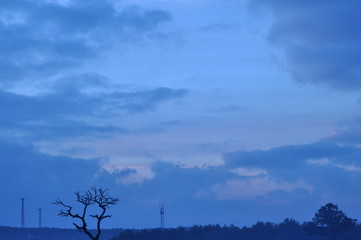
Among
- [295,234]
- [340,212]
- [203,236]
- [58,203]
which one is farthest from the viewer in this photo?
[203,236]

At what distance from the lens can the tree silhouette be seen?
11506 centimetres

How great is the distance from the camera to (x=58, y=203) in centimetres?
5228

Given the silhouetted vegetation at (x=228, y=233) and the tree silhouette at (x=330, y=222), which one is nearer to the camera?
the tree silhouette at (x=330, y=222)

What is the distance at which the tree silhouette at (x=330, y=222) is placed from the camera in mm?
115062

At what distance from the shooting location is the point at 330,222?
115625 millimetres

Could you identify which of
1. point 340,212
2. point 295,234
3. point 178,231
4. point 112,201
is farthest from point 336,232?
point 112,201

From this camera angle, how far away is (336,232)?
11650 cm

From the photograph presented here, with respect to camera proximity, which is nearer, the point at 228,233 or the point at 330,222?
the point at 330,222

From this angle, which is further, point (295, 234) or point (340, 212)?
point (295, 234)

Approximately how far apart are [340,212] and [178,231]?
43.0 meters

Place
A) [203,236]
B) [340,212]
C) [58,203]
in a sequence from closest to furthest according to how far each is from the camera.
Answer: [58,203] < [340,212] < [203,236]

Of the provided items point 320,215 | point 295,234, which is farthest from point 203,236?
point 320,215

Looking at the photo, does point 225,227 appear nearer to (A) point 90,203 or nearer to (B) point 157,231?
(B) point 157,231

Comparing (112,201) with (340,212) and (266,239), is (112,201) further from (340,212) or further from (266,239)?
(266,239)
